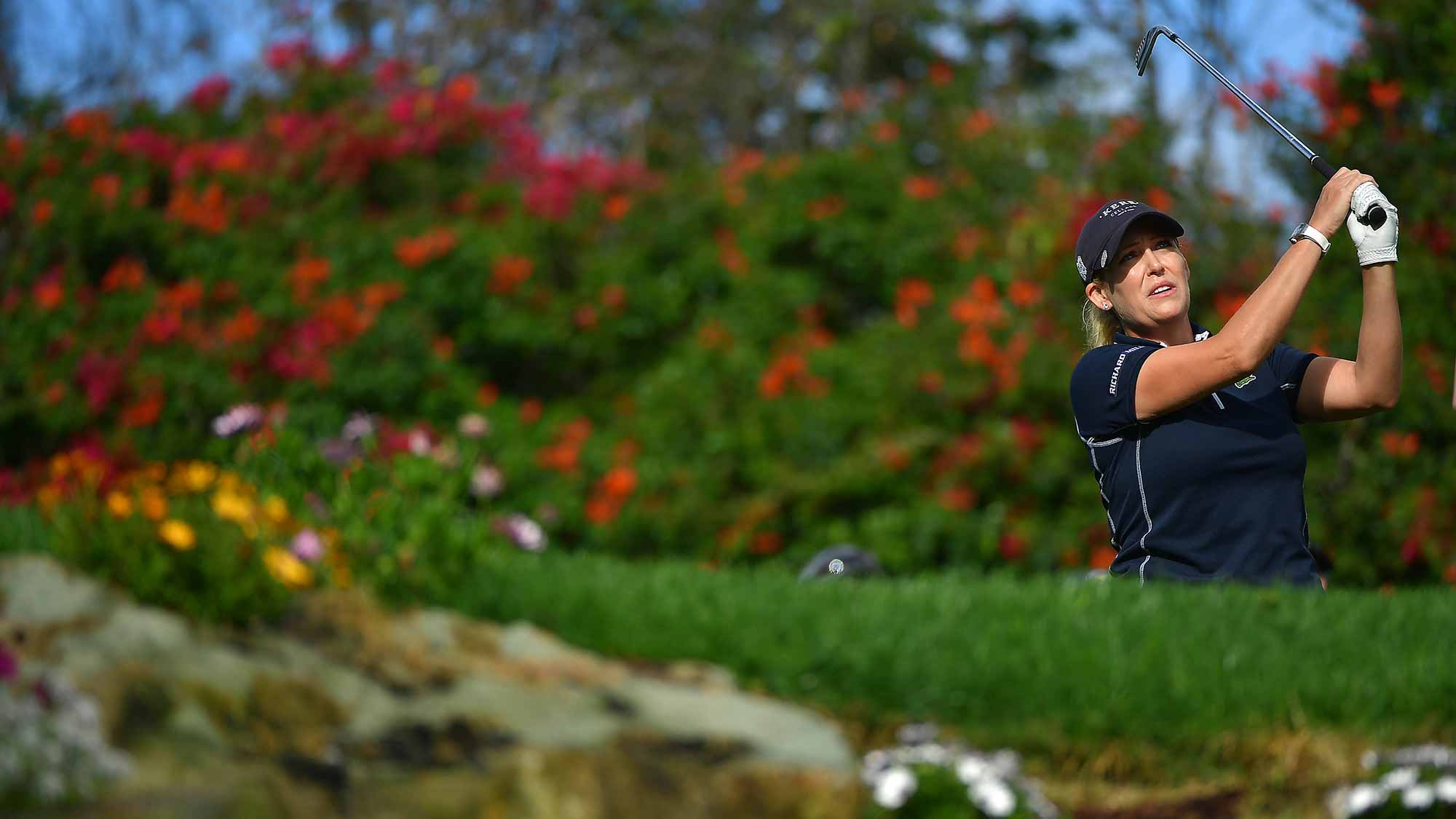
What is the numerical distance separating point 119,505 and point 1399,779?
277cm

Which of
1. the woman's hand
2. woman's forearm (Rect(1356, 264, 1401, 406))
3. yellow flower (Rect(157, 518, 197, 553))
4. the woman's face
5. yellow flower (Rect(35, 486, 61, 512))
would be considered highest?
the woman's hand

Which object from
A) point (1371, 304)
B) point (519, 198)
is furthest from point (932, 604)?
point (519, 198)

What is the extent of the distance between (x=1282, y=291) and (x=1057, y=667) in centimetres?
105

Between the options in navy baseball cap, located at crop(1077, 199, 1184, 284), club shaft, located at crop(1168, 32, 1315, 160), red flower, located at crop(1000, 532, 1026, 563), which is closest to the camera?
navy baseball cap, located at crop(1077, 199, 1184, 284)

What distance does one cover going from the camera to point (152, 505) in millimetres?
3004

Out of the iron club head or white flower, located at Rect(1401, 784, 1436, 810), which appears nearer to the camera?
white flower, located at Rect(1401, 784, 1436, 810)

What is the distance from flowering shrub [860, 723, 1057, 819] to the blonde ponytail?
152cm

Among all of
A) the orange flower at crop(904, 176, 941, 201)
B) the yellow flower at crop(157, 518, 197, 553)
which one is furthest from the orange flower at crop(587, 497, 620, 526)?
the yellow flower at crop(157, 518, 197, 553)

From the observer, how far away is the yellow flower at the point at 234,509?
2969mm

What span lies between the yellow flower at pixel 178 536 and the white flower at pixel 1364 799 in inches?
93.3

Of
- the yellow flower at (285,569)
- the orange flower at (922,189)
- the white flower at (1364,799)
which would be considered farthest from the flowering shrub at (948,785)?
the orange flower at (922,189)

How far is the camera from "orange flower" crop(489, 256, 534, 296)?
862 centimetres

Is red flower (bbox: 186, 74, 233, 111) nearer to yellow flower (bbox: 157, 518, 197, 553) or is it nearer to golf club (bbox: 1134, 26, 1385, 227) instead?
golf club (bbox: 1134, 26, 1385, 227)

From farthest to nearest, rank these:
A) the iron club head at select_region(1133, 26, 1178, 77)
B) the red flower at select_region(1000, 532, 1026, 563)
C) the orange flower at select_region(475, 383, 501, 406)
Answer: the orange flower at select_region(475, 383, 501, 406) → the red flower at select_region(1000, 532, 1026, 563) → the iron club head at select_region(1133, 26, 1178, 77)
